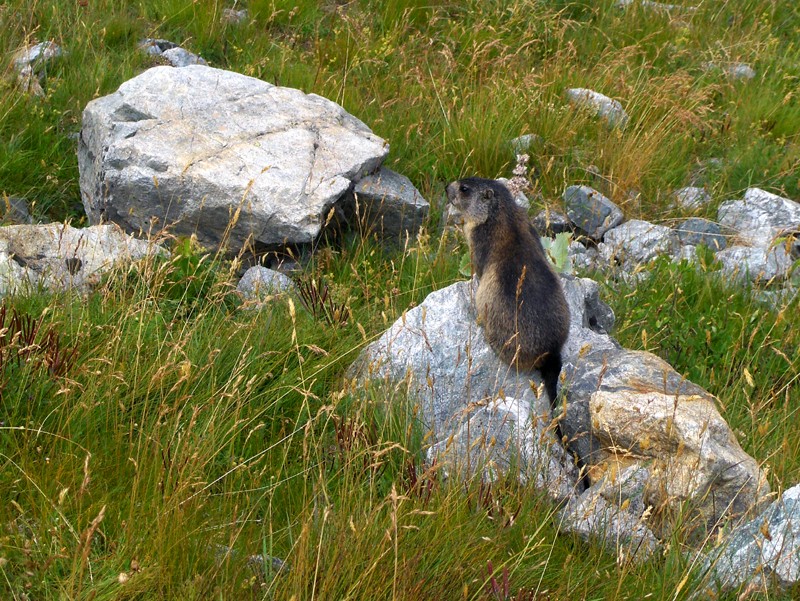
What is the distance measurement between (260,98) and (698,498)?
4.90 m

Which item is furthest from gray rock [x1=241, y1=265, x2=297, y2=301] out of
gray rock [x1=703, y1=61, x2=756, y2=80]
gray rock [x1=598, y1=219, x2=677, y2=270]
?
gray rock [x1=703, y1=61, x2=756, y2=80]

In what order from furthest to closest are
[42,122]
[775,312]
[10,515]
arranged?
[42,122]
[775,312]
[10,515]

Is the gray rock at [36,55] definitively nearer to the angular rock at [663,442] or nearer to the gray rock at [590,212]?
the gray rock at [590,212]

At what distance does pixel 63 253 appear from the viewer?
5609mm

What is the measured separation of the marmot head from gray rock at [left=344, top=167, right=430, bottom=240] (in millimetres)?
699

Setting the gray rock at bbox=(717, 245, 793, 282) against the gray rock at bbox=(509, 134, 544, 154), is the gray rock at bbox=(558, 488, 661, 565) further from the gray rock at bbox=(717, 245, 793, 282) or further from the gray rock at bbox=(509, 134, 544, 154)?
the gray rock at bbox=(509, 134, 544, 154)

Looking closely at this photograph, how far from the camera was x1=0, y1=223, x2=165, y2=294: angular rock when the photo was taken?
507 cm

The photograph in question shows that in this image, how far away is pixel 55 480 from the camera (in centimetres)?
330

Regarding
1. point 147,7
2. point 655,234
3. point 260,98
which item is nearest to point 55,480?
point 260,98

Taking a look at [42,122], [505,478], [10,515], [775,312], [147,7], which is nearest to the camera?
[10,515]

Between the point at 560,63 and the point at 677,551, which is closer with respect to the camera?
the point at 677,551

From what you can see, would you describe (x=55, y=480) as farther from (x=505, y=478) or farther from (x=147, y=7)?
(x=147, y=7)

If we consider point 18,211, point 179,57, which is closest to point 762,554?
point 18,211

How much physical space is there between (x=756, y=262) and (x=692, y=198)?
1.14m
